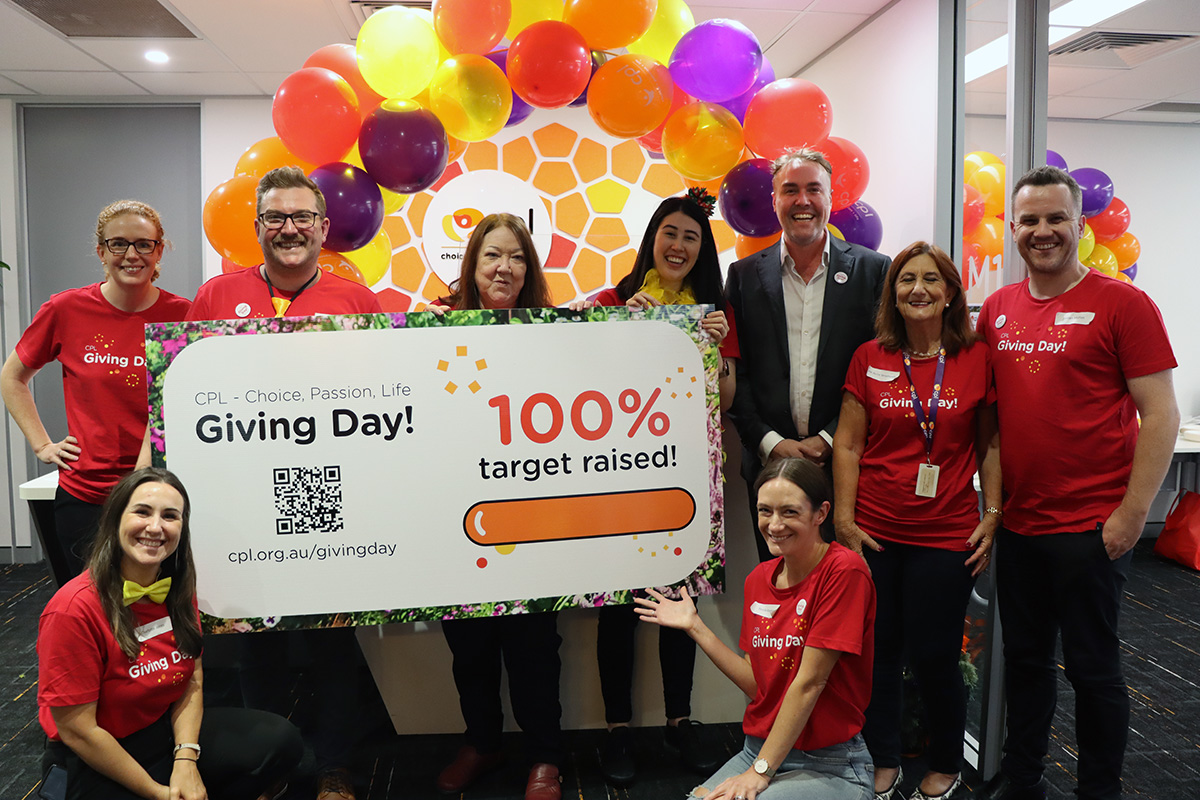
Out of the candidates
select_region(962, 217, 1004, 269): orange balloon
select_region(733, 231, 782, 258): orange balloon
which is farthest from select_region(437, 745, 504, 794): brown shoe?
select_region(962, 217, 1004, 269): orange balloon

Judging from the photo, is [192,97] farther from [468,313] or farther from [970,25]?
[970,25]

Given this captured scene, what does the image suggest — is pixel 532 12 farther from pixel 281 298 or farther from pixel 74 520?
pixel 74 520

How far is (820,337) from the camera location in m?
2.33

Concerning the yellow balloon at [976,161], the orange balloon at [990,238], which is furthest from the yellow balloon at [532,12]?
the orange balloon at [990,238]

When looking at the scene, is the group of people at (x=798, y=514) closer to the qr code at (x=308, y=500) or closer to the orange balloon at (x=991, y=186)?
the qr code at (x=308, y=500)

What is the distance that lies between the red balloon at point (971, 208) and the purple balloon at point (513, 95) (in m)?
1.59

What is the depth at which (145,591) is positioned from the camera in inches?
69.8

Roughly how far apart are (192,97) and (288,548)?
398 cm

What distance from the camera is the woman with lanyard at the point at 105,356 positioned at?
2.26m

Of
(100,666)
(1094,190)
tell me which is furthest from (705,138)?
(100,666)

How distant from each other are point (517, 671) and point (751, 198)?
1.71m

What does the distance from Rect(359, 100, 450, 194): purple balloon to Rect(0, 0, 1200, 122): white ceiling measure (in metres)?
1.36

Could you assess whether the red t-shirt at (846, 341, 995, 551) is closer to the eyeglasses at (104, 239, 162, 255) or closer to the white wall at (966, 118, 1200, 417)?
the eyeglasses at (104, 239, 162, 255)

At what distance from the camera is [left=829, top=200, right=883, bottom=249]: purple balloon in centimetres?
302
